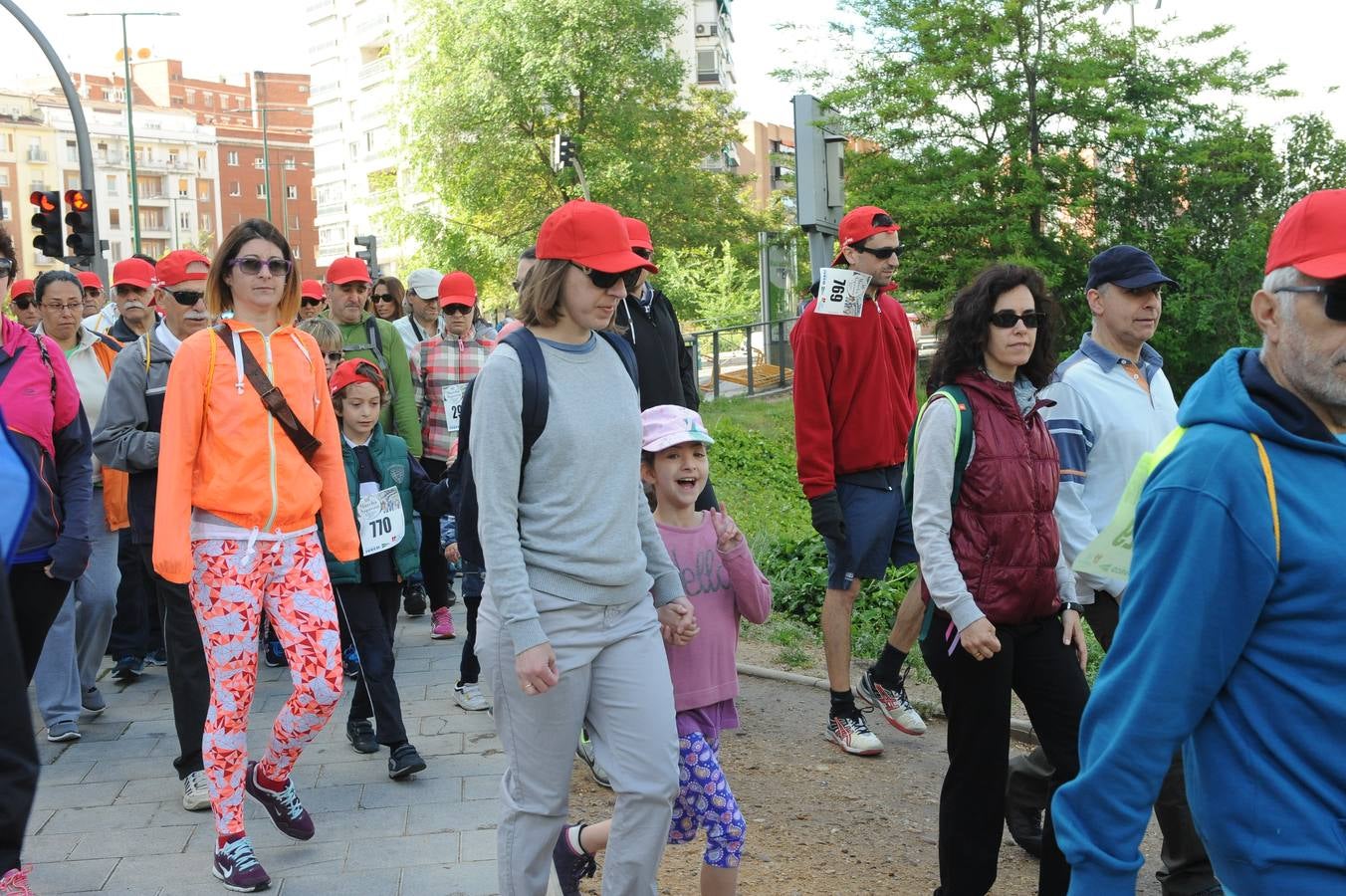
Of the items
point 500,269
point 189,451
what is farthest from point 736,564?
point 500,269

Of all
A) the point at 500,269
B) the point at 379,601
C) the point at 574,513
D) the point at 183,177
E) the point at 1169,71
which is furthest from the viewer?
the point at 183,177

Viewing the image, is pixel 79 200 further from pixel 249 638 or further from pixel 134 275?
pixel 249 638

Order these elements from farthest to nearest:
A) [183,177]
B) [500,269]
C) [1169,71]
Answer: [183,177], [500,269], [1169,71]

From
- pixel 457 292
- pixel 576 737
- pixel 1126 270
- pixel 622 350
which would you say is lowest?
pixel 576 737

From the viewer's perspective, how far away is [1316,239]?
2266 millimetres

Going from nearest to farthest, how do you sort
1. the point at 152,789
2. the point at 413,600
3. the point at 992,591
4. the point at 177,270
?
the point at 992,591 < the point at 152,789 < the point at 177,270 < the point at 413,600

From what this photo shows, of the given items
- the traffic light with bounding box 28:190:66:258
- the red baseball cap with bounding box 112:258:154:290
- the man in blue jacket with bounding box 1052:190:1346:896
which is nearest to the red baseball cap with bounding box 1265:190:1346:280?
the man in blue jacket with bounding box 1052:190:1346:896

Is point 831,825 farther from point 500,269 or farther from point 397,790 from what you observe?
point 500,269

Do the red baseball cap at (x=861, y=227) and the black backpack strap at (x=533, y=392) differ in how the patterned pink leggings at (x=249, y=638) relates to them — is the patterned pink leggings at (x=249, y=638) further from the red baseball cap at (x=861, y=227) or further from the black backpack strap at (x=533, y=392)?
the red baseball cap at (x=861, y=227)

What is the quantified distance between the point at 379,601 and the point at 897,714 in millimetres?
2457

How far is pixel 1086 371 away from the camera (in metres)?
4.90

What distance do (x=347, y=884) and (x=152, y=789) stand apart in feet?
5.12

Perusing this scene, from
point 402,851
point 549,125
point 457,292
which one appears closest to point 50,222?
point 457,292

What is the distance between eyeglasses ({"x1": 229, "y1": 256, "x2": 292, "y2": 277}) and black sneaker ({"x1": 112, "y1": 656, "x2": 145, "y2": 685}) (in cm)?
386
